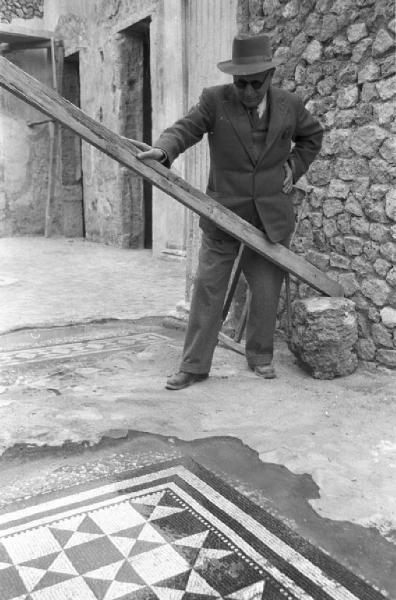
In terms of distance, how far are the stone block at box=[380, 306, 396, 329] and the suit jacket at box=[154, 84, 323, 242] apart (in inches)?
24.6

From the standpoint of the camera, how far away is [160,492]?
82.5 inches

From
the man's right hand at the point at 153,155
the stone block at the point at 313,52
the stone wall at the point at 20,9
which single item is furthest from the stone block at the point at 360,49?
the stone wall at the point at 20,9

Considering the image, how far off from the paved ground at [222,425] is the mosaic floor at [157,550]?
0.10m

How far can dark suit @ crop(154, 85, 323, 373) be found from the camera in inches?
118

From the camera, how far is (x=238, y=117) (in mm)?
2984

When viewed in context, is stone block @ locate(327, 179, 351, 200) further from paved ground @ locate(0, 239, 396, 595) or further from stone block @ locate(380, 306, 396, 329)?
paved ground @ locate(0, 239, 396, 595)

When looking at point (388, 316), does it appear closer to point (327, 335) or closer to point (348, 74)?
point (327, 335)

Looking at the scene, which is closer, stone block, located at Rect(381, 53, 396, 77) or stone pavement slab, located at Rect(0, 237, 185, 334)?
stone block, located at Rect(381, 53, 396, 77)

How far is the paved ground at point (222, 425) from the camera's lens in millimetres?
2027

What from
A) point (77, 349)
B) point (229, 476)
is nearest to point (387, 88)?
point (229, 476)

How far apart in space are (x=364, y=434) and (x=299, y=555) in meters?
0.90

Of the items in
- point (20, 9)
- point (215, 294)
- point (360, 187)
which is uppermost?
point (20, 9)

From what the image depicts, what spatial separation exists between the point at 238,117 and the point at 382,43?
2.59 feet

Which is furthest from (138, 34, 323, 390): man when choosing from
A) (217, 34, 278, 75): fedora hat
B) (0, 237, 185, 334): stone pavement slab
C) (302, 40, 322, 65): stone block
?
(0, 237, 185, 334): stone pavement slab
